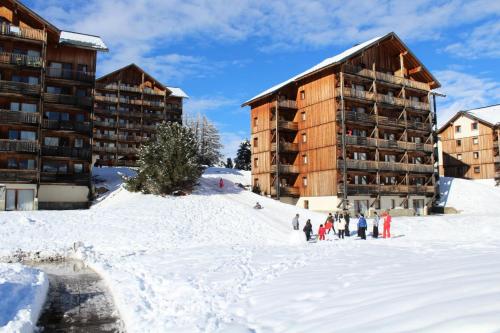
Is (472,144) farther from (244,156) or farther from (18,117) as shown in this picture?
(18,117)

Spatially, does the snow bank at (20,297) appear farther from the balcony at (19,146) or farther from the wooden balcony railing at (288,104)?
the wooden balcony railing at (288,104)

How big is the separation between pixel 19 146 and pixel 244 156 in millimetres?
53399

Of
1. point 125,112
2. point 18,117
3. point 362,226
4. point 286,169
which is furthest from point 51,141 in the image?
point 362,226

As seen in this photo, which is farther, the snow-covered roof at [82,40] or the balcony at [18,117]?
the snow-covered roof at [82,40]

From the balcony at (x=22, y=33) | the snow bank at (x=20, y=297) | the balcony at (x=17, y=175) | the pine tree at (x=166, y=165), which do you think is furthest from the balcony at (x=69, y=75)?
the snow bank at (x=20, y=297)

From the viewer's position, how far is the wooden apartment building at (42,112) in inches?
1410

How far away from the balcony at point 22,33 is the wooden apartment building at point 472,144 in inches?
2344

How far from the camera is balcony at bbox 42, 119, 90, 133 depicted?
39156 mm

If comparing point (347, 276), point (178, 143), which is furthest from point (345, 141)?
point (347, 276)

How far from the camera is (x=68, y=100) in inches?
1576

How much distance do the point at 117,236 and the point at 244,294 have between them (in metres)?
15.6

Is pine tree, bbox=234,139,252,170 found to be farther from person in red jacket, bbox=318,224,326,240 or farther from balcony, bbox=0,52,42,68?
person in red jacket, bbox=318,224,326,240

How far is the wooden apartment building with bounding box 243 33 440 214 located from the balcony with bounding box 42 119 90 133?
1974 cm

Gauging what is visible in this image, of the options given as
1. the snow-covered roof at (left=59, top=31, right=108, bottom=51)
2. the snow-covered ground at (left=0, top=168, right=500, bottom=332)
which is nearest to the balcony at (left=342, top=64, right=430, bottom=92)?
the snow-covered ground at (left=0, top=168, right=500, bottom=332)
